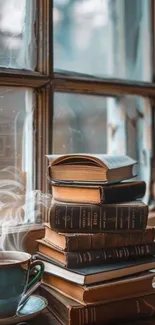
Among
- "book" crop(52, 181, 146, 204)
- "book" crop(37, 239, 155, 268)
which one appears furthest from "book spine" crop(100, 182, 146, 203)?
"book" crop(37, 239, 155, 268)

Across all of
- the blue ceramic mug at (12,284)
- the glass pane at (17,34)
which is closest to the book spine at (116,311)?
the blue ceramic mug at (12,284)

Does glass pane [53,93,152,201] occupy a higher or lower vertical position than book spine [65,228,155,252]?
higher

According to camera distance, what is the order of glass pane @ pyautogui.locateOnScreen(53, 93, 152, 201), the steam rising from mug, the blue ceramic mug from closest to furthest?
the blue ceramic mug, the steam rising from mug, glass pane @ pyautogui.locateOnScreen(53, 93, 152, 201)

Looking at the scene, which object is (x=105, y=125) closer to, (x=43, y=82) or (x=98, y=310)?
(x=43, y=82)

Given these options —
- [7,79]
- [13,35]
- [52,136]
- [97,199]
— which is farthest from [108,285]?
[13,35]

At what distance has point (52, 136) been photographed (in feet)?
3.87

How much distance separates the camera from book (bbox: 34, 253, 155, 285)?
2.83 feet

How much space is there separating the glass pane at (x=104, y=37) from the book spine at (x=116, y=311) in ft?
2.12

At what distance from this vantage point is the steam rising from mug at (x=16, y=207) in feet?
3.60

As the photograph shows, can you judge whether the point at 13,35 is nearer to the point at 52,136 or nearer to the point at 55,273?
the point at 52,136

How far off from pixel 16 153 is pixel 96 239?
361 millimetres

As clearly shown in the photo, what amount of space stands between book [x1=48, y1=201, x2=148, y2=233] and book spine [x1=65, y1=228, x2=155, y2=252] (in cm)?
1

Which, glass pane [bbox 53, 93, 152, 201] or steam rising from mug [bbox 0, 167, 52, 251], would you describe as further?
glass pane [bbox 53, 93, 152, 201]

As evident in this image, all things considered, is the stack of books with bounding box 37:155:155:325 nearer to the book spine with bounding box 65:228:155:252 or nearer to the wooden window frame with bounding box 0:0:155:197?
the book spine with bounding box 65:228:155:252
